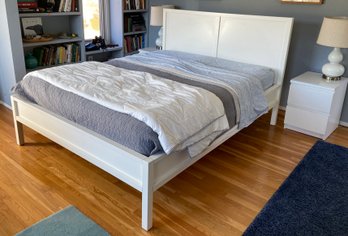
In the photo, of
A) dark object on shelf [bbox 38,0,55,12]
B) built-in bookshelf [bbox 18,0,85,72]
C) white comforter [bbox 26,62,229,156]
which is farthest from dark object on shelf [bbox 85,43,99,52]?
white comforter [bbox 26,62,229,156]

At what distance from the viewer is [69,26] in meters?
4.03

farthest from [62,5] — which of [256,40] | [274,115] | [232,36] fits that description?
[274,115]

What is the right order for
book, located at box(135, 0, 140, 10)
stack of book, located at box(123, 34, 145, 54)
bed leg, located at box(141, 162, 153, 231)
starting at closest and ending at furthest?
bed leg, located at box(141, 162, 153, 231) → book, located at box(135, 0, 140, 10) → stack of book, located at box(123, 34, 145, 54)

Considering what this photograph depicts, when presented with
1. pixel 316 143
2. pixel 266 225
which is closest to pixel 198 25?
pixel 316 143

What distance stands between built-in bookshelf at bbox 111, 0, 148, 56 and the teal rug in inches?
125

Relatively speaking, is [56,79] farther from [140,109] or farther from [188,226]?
[188,226]

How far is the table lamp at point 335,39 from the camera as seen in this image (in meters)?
2.73

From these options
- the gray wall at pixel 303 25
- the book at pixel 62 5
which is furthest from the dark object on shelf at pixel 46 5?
the gray wall at pixel 303 25

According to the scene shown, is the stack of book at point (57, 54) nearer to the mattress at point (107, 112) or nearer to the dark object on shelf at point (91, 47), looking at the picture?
the dark object on shelf at point (91, 47)

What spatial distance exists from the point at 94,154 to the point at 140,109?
50cm

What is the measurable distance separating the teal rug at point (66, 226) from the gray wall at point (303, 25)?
2769 millimetres

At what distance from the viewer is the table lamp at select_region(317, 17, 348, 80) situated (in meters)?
2.73

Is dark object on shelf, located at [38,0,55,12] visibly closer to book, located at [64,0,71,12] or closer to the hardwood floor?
book, located at [64,0,71,12]

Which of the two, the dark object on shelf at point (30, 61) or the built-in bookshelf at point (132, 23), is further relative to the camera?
the built-in bookshelf at point (132, 23)
